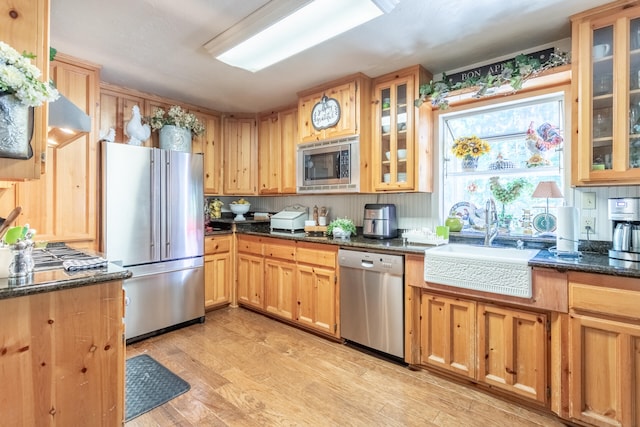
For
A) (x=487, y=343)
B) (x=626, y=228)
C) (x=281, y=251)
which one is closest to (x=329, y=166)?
(x=281, y=251)

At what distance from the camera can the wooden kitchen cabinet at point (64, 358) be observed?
1.21 metres

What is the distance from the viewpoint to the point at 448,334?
7.16 feet

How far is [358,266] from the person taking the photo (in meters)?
2.58

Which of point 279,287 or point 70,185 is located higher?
point 70,185

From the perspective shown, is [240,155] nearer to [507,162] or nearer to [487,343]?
[507,162]

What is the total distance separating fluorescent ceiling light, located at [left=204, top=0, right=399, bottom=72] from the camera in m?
1.76

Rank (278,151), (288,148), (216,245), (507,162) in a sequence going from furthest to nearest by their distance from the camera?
(278,151) < (288,148) < (216,245) < (507,162)

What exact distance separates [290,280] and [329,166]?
47.1 inches

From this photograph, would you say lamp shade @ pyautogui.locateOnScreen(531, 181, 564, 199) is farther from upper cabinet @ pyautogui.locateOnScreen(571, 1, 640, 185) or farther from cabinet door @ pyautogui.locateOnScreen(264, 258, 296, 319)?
cabinet door @ pyautogui.locateOnScreen(264, 258, 296, 319)

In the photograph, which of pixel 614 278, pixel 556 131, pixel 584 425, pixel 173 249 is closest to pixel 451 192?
pixel 556 131

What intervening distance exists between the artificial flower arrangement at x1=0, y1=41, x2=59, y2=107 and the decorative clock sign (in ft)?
7.18

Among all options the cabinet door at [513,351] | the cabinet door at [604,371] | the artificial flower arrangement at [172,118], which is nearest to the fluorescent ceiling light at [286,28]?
the artificial flower arrangement at [172,118]

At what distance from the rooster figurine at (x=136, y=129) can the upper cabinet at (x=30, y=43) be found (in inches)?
70.2

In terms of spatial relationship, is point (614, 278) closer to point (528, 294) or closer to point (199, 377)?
point (528, 294)
